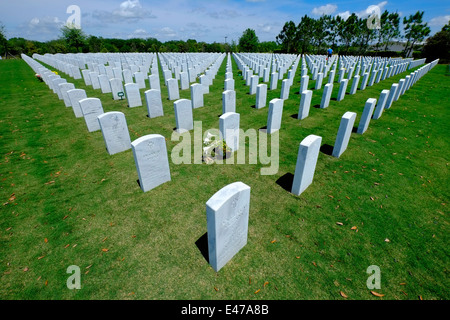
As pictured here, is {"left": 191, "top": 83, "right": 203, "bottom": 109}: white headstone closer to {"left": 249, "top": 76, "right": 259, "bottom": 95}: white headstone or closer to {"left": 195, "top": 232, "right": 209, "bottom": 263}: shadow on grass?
{"left": 249, "top": 76, "right": 259, "bottom": 95}: white headstone

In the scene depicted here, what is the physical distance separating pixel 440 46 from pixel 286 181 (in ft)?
193

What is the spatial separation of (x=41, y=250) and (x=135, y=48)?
3491 inches

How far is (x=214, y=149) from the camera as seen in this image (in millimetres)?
6402

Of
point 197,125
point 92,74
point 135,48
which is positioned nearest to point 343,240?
point 197,125

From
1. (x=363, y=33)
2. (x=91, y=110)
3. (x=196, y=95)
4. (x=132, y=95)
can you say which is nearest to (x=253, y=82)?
(x=196, y=95)

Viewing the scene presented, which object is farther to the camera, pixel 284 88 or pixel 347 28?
pixel 347 28

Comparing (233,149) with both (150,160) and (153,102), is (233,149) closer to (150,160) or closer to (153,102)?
(150,160)

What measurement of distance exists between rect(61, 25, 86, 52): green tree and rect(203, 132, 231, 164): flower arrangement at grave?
222 ft

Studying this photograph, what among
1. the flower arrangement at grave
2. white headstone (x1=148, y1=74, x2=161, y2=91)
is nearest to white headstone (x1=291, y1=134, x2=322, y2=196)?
the flower arrangement at grave

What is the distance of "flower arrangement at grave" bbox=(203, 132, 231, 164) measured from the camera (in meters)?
6.10

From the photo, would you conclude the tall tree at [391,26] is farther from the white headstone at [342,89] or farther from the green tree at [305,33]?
the white headstone at [342,89]

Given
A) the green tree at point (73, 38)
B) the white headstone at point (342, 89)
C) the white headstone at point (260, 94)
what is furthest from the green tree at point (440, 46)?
the green tree at point (73, 38)

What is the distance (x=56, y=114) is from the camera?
9.95m
